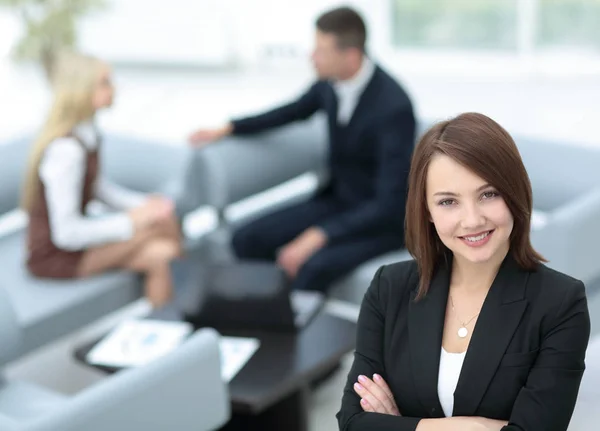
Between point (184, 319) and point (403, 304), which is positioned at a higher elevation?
point (403, 304)

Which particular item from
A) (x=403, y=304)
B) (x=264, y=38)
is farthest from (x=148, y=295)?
(x=264, y=38)

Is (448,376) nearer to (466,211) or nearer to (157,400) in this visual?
(466,211)

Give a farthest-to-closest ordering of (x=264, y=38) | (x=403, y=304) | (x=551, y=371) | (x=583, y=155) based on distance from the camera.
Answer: (x=264, y=38) < (x=583, y=155) < (x=403, y=304) < (x=551, y=371)

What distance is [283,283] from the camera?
3.84 meters

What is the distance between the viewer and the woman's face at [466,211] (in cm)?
219

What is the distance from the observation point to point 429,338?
2387 millimetres

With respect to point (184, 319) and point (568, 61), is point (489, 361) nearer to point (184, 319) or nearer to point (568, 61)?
point (184, 319)

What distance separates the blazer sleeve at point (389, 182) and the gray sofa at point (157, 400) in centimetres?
137

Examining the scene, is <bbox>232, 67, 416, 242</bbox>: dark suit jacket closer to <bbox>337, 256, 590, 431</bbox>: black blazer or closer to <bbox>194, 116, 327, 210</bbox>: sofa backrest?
<bbox>194, 116, 327, 210</bbox>: sofa backrest

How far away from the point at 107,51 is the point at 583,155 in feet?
22.6

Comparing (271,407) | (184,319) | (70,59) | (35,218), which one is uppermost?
(70,59)

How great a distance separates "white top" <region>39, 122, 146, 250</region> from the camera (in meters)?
4.40

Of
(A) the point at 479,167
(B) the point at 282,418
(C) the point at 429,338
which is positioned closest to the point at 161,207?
(B) the point at 282,418

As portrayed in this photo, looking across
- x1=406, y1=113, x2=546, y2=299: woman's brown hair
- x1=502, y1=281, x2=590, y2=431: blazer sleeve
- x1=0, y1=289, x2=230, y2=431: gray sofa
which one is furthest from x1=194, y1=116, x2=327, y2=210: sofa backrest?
x1=502, y1=281, x2=590, y2=431: blazer sleeve
